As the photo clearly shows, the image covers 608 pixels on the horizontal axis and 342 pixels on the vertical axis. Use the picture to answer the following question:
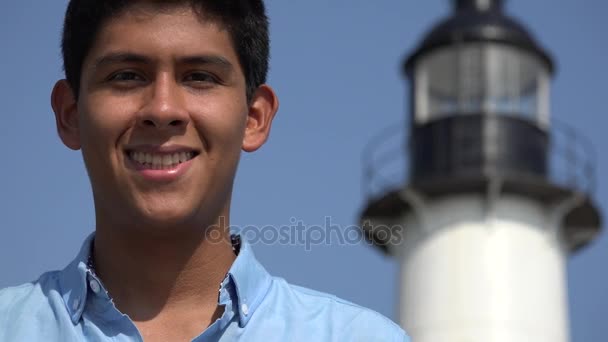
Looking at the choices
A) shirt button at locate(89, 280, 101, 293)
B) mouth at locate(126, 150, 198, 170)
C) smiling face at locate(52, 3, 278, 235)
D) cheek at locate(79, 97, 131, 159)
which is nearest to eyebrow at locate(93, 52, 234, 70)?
smiling face at locate(52, 3, 278, 235)

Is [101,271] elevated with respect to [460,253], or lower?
lower

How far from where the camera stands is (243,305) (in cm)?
301

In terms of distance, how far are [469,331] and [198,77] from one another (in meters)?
12.7

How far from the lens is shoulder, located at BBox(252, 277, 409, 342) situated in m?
3.06

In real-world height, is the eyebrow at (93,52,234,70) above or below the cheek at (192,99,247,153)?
above

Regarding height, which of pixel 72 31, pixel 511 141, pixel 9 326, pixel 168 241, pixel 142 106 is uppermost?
pixel 511 141

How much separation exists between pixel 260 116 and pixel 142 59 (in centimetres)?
48

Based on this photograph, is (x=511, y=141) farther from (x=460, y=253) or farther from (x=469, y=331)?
(x=469, y=331)

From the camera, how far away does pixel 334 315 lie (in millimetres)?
3117

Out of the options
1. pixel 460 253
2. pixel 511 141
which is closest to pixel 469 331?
pixel 460 253

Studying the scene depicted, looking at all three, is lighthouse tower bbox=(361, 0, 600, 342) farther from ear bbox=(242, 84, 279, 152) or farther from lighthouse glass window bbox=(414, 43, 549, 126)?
ear bbox=(242, 84, 279, 152)

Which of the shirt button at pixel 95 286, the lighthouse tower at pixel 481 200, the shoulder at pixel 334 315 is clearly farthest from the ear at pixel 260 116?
the lighthouse tower at pixel 481 200

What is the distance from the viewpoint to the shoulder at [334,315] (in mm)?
3062

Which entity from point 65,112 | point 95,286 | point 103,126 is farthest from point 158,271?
point 65,112
